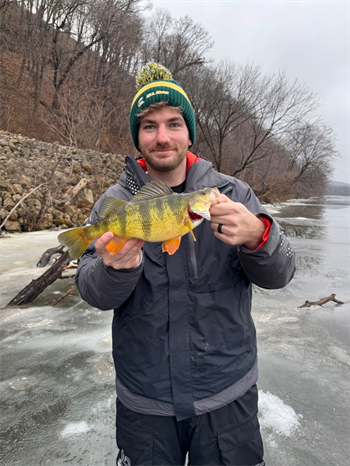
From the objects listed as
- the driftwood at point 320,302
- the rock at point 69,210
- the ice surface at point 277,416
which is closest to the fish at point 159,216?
the ice surface at point 277,416

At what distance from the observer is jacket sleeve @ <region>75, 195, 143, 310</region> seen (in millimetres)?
1621

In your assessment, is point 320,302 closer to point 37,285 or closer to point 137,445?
point 137,445

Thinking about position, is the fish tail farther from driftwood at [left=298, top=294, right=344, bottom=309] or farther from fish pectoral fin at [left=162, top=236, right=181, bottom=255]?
driftwood at [left=298, top=294, right=344, bottom=309]

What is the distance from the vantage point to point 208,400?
169cm

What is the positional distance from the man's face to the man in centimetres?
24

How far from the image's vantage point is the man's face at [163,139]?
200 cm

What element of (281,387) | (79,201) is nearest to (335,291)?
(281,387)

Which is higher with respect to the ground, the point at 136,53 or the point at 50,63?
the point at 136,53

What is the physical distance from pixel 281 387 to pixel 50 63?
28.1 metres

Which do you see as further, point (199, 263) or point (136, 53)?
point (136, 53)

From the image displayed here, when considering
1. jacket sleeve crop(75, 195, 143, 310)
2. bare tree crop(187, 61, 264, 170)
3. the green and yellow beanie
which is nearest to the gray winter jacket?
jacket sleeve crop(75, 195, 143, 310)

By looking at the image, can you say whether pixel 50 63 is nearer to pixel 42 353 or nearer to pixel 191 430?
pixel 42 353

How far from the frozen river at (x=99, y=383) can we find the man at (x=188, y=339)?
87 centimetres

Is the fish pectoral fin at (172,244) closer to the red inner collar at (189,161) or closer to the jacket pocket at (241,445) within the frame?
the red inner collar at (189,161)
